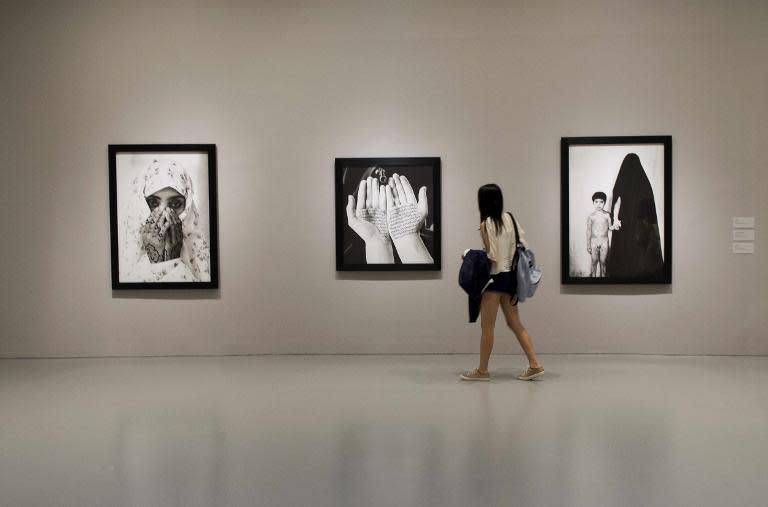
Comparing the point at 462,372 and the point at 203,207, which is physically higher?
the point at 203,207

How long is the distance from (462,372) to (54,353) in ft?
16.8

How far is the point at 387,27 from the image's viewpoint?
Result: 30.0 feet

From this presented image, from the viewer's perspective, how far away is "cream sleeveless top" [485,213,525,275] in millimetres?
7309

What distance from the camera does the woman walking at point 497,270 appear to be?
23.9 ft

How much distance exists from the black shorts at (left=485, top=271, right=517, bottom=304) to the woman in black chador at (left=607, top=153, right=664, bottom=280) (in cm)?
221

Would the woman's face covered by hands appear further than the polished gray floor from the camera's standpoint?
Yes

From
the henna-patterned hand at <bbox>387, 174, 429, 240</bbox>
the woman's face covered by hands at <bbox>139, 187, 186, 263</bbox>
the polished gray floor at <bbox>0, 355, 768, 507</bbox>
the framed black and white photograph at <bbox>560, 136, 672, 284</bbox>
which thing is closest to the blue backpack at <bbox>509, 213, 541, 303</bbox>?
the polished gray floor at <bbox>0, 355, 768, 507</bbox>

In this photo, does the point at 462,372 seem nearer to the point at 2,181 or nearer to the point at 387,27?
the point at 387,27

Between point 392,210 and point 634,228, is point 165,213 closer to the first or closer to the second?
point 392,210

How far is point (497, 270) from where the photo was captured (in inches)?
290

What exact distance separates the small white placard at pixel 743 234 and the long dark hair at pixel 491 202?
3.57 metres

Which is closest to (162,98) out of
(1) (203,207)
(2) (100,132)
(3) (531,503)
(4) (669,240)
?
A: (2) (100,132)

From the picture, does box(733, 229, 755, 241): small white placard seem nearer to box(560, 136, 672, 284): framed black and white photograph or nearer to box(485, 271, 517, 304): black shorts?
box(560, 136, 672, 284): framed black and white photograph

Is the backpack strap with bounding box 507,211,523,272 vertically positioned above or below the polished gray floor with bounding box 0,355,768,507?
above
